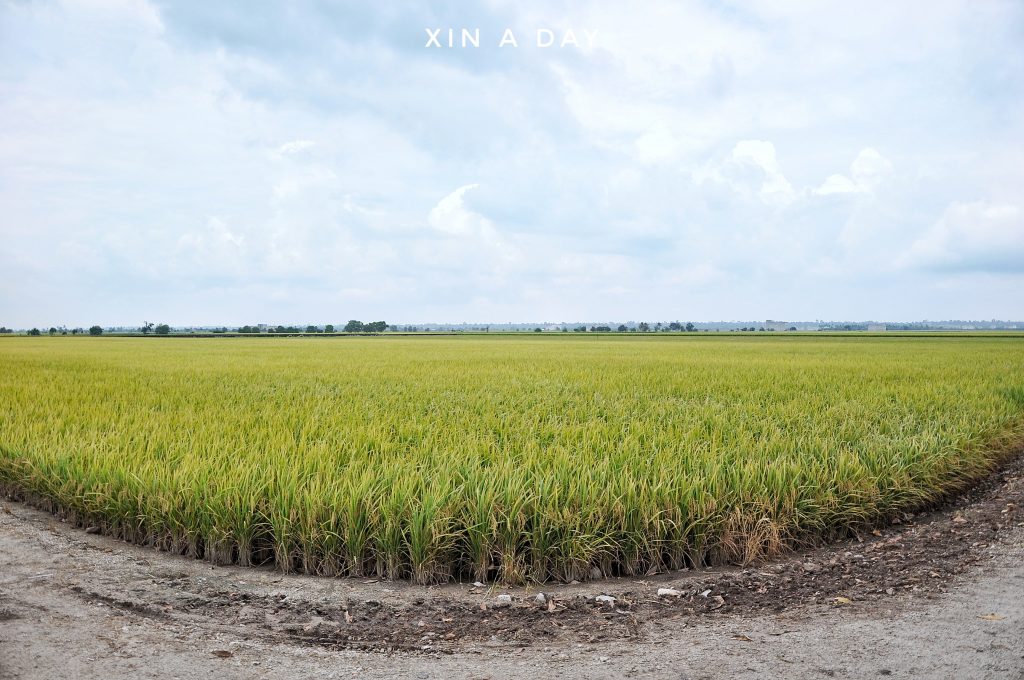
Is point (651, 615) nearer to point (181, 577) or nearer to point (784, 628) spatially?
point (784, 628)

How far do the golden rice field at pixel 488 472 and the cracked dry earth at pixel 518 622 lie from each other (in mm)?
244

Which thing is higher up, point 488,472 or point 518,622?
point 488,472

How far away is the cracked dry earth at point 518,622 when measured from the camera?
11.8ft

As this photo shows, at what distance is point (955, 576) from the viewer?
4.97 m

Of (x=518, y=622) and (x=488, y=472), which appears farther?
(x=488, y=472)

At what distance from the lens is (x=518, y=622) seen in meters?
4.14

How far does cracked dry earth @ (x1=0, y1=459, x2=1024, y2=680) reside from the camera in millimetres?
3592

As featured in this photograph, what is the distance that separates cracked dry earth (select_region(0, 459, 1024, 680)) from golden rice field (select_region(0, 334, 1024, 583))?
0.80 feet

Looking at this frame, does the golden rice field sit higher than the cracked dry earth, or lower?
higher

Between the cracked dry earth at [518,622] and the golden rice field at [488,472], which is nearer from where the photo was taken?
the cracked dry earth at [518,622]

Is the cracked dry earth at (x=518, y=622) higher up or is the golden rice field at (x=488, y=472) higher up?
the golden rice field at (x=488, y=472)

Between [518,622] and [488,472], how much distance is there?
1.68 metres

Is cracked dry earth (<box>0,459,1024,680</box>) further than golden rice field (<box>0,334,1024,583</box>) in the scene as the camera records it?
No

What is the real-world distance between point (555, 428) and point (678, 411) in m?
2.77
